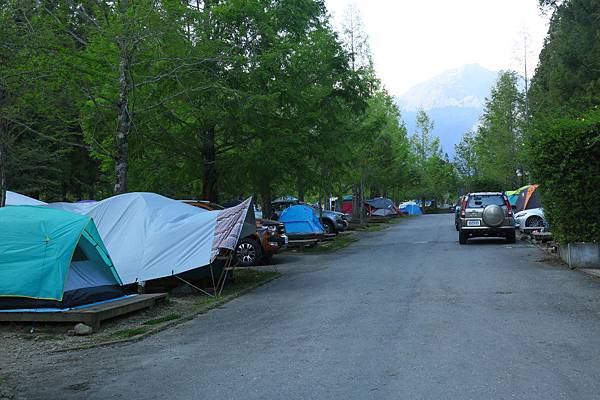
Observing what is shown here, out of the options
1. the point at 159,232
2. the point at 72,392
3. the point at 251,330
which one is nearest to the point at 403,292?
the point at 251,330

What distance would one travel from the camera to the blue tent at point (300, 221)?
72.4 ft

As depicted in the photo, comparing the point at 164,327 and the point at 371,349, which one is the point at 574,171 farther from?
the point at 164,327

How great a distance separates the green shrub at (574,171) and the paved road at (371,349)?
2.02m

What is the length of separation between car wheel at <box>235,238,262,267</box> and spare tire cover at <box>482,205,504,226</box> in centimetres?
846

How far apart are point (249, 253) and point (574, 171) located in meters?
8.66

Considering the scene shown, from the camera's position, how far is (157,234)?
38.4 feet

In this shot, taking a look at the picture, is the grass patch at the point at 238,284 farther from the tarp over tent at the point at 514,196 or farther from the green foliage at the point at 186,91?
the tarp over tent at the point at 514,196

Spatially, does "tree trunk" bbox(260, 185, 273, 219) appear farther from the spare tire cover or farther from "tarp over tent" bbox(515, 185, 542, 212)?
"tarp over tent" bbox(515, 185, 542, 212)

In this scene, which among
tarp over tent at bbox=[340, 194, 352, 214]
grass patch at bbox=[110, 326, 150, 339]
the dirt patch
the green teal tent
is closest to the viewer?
the dirt patch

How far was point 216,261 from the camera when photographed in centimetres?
1288

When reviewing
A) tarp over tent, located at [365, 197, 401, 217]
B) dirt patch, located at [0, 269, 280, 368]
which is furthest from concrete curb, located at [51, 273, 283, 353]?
tarp over tent, located at [365, 197, 401, 217]

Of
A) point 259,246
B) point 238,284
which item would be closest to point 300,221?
point 259,246

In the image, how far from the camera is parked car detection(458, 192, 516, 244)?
21078mm

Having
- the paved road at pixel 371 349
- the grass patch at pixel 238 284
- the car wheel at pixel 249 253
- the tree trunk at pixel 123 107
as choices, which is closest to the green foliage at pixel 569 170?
the paved road at pixel 371 349
